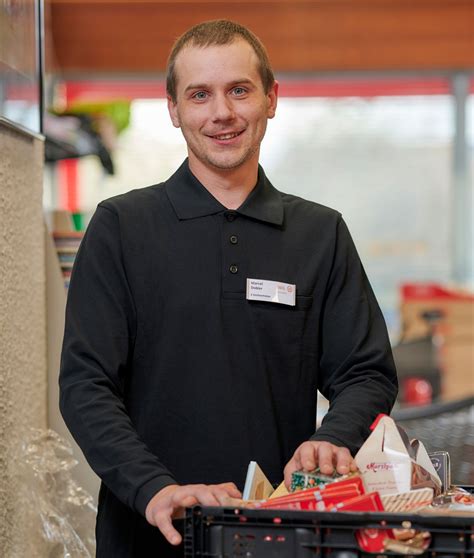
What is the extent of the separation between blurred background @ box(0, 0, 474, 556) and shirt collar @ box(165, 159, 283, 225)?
1.42 m

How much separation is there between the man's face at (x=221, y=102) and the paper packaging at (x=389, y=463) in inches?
22.4

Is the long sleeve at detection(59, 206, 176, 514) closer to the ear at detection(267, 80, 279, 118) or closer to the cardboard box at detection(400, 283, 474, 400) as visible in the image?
the ear at detection(267, 80, 279, 118)

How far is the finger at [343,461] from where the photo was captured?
141cm

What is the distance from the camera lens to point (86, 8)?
4.77 meters

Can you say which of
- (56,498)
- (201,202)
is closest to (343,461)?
(201,202)

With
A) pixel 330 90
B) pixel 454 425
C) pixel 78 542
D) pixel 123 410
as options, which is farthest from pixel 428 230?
pixel 123 410

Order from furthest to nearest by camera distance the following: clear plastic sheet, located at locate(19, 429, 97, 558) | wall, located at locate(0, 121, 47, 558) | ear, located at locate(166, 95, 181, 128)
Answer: clear plastic sheet, located at locate(19, 429, 97, 558)
wall, located at locate(0, 121, 47, 558)
ear, located at locate(166, 95, 181, 128)

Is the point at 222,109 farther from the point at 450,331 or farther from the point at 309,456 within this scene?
the point at 450,331

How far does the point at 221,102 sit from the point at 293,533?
2.44 ft

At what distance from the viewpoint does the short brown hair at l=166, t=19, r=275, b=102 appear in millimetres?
1705

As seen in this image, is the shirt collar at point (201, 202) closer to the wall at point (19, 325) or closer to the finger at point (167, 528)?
the wall at point (19, 325)

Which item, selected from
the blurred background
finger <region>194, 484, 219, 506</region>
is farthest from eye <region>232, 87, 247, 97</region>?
the blurred background

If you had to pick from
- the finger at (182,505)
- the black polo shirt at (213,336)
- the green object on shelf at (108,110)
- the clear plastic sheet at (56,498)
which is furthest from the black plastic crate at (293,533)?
the green object on shelf at (108,110)

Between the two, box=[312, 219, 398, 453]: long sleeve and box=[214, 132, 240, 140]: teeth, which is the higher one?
box=[214, 132, 240, 140]: teeth
